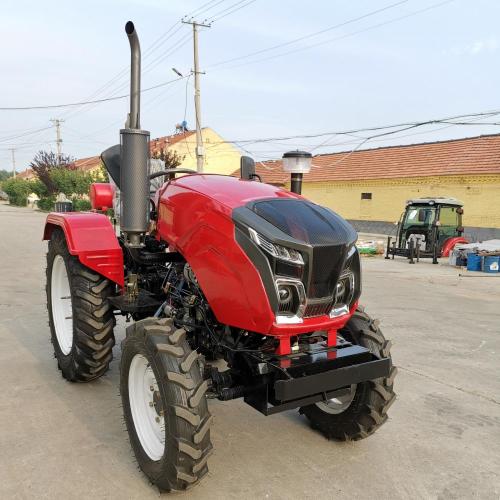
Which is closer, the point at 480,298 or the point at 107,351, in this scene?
the point at 107,351

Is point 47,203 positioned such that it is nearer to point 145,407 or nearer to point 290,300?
point 145,407

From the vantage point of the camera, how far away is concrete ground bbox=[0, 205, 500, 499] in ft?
8.01

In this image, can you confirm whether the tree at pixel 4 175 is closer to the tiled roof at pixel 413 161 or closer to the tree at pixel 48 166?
the tree at pixel 48 166

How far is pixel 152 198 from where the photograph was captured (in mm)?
3438

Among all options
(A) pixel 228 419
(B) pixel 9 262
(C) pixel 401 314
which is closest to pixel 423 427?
(A) pixel 228 419

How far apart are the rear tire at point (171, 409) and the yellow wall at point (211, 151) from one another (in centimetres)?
3519

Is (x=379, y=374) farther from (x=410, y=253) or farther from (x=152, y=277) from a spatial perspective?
(x=410, y=253)

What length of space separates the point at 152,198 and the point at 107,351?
1.15 m

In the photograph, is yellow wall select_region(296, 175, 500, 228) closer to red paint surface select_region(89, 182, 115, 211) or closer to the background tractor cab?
the background tractor cab

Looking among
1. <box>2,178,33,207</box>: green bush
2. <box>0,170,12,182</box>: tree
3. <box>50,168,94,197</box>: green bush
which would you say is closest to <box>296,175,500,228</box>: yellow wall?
<box>50,168,94,197</box>: green bush

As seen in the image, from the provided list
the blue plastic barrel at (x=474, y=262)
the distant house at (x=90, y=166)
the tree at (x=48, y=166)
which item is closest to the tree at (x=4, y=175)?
the distant house at (x=90, y=166)

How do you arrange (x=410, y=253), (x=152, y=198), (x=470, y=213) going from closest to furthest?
(x=152, y=198) < (x=410, y=253) < (x=470, y=213)

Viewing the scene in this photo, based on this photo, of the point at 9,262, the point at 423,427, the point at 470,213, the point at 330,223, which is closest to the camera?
the point at 330,223

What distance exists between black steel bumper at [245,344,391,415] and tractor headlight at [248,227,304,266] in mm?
488
